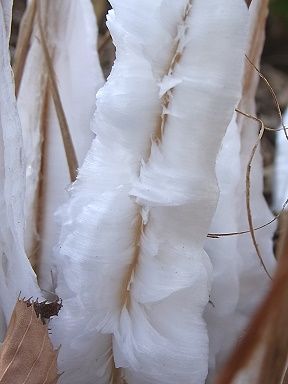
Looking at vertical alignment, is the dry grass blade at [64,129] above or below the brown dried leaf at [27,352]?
above

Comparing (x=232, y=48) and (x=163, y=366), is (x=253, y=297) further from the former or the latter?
(x=232, y=48)

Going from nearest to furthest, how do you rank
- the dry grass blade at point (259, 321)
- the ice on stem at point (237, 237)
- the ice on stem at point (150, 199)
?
the dry grass blade at point (259, 321), the ice on stem at point (150, 199), the ice on stem at point (237, 237)

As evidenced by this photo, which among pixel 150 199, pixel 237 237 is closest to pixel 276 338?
pixel 150 199

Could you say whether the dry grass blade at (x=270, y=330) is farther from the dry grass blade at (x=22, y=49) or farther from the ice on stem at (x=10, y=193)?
the dry grass blade at (x=22, y=49)

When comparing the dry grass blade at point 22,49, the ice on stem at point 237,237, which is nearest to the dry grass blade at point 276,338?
the ice on stem at point 237,237

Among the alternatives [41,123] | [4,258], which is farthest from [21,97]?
[4,258]

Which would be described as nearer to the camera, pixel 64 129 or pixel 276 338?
pixel 276 338

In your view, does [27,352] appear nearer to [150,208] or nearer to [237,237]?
[150,208]

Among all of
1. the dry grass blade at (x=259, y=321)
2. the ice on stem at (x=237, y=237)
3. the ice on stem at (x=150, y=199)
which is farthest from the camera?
the ice on stem at (x=237, y=237)
